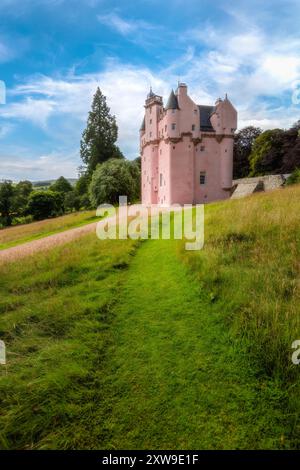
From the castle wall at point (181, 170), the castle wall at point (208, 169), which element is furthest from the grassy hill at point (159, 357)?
the castle wall at point (208, 169)

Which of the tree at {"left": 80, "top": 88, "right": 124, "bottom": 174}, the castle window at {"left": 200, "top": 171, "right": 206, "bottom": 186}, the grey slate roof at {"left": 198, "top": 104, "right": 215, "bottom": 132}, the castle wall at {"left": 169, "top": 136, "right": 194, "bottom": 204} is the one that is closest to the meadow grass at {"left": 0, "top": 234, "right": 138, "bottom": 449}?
the castle wall at {"left": 169, "top": 136, "right": 194, "bottom": 204}

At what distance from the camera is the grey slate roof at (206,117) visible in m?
35.4

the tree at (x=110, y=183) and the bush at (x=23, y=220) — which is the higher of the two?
the tree at (x=110, y=183)

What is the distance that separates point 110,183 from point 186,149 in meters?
10.9

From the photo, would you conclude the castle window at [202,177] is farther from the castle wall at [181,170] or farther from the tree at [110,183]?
the tree at [110,183]

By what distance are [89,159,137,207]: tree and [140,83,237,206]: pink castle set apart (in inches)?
209

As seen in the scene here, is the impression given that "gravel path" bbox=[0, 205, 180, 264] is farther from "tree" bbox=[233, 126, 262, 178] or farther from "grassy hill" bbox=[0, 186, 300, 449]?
"tree" bbox=[233, 126, 262, 178]

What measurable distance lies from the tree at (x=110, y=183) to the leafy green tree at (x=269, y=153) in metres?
27.7

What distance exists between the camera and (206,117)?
36.6 m

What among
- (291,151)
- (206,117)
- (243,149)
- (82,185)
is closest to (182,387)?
(206,117)

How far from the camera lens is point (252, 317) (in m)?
3.85

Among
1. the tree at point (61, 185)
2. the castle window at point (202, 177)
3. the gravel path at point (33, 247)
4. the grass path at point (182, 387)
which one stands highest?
the tree at point (61, 185)

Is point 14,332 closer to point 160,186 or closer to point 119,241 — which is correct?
point 119,241

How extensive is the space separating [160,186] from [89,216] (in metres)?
12.4
